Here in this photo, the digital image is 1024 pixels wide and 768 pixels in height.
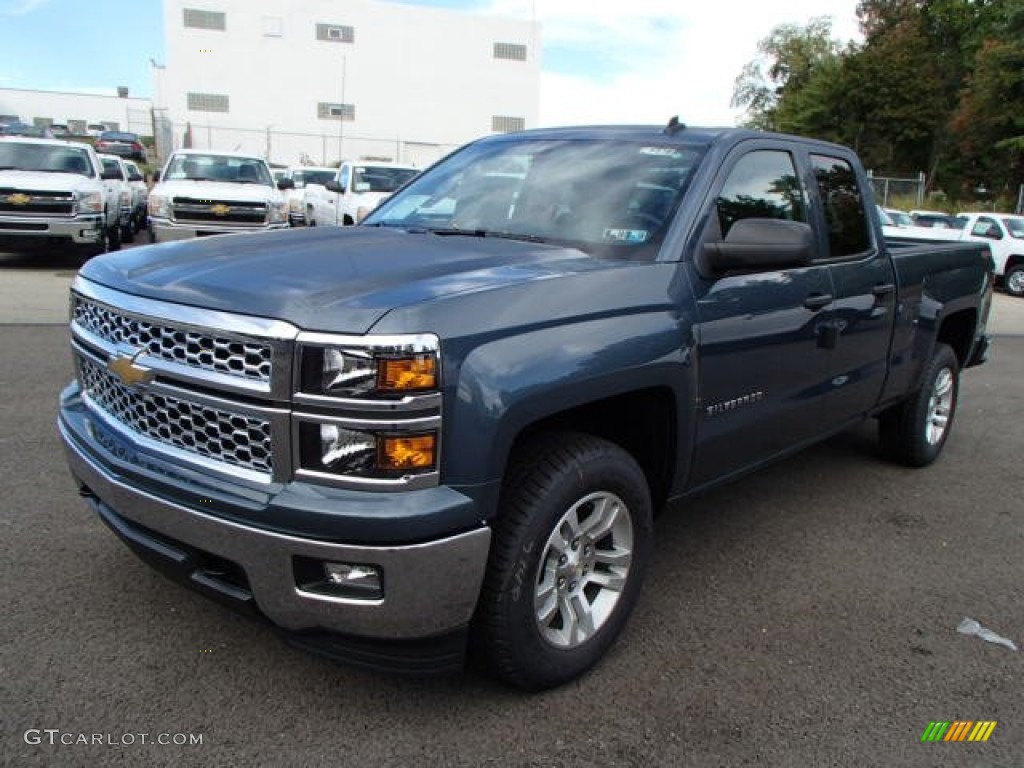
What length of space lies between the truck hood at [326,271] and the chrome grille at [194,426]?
302mm

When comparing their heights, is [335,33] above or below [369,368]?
above

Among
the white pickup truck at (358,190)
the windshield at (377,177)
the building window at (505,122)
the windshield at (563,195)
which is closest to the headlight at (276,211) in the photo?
the white pickup truck at (358,190)

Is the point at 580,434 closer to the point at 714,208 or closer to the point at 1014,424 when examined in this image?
the point at 714,208

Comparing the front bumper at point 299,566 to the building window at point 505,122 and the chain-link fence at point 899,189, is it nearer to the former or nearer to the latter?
the chain-link fence at point 899,189

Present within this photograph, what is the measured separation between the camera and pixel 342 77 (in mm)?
49344

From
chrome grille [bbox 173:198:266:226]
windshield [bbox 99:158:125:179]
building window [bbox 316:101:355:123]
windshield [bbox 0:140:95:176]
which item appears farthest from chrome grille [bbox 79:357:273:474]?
building window [bbox 316:101:355:123]

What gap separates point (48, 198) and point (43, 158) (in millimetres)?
1509

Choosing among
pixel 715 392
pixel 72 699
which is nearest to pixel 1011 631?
pixel 715 392

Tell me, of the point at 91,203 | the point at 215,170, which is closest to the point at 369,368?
the point at 91,203

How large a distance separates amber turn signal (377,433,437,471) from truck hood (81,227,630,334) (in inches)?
A: 12.0

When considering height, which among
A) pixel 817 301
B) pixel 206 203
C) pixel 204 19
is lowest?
pixel 206 203

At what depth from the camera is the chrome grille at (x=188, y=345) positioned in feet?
7.41

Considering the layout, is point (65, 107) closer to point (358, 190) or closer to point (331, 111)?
point (331, 111)

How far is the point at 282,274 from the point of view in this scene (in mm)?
2529
